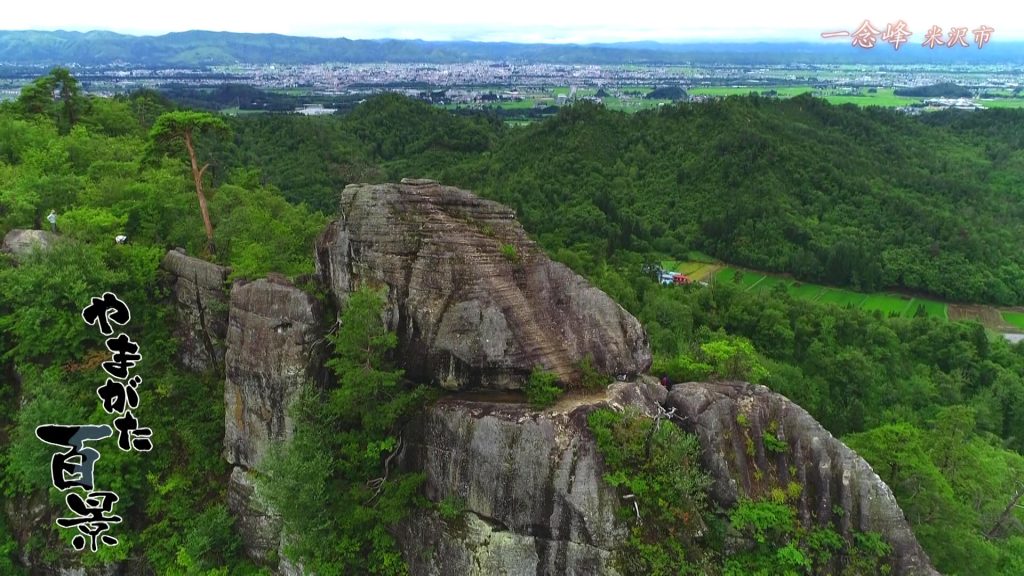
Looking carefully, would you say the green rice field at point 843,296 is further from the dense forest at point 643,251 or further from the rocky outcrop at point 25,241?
the rocky outcrop at point 25,241

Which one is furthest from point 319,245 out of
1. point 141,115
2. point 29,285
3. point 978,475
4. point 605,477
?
point 141,115

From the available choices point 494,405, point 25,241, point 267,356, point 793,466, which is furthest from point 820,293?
point 25,241

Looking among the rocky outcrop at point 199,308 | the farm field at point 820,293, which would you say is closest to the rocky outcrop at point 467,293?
the rocky outcrop at point 199,308

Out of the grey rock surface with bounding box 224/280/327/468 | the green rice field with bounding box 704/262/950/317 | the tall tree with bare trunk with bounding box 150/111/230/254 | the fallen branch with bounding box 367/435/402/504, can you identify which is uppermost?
the tall tree with bare trunk with bounding box 150/111/230/254

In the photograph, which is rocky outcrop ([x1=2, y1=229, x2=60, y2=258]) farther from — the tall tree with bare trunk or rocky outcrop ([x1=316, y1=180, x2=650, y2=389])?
rocky outcrop ([x1=316, y1=180, x2=650, y2=389])

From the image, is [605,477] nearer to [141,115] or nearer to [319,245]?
[319,245]

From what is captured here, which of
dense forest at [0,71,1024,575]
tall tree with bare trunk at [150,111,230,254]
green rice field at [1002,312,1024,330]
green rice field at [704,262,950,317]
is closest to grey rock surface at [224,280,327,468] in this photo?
dense forest at [0,71,1024,575]

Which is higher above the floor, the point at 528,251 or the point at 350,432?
the point at 528,251
